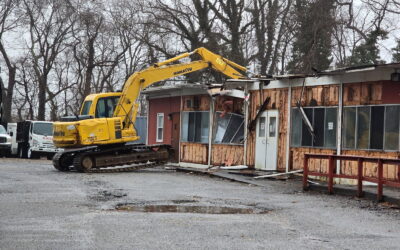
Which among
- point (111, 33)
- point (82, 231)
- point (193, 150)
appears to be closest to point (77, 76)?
point (111, 33)

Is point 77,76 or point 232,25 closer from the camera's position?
point 232,25

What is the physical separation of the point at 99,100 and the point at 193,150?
4886 millimetres

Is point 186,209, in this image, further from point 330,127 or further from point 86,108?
point 86,108

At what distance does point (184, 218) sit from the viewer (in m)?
11.4

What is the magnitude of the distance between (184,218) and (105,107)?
15049mm

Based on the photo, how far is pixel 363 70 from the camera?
1886cm

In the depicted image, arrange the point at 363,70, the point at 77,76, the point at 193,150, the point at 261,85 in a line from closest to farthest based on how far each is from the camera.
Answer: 1. the point at 363,70
2. the point at 261,85
3. the point at 193,150
4. the point at 77,76

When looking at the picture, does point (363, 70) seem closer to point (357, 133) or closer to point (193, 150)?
point (357, 133)

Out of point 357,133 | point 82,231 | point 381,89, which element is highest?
point 381,89

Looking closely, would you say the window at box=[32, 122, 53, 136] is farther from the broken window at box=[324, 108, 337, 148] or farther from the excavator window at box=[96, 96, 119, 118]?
the broken window at box=[324, 108, 337, 148]

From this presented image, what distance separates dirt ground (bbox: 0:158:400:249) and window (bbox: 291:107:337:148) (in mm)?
3360

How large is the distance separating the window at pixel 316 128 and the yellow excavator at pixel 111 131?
17.9ft

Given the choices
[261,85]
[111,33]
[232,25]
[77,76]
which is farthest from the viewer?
[77,76]

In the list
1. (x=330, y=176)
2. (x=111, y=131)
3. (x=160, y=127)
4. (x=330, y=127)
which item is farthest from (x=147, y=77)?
(x=330, y=176)
